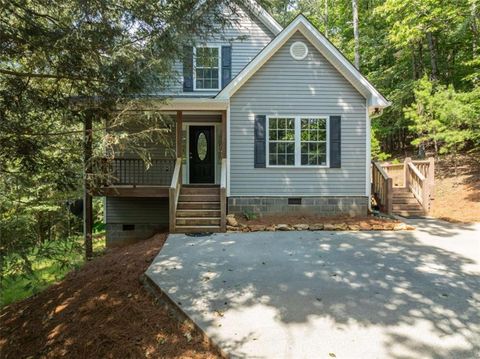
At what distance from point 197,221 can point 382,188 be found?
5.75m

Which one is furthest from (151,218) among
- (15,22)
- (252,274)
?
(15,22)

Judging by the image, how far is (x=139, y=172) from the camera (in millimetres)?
9766

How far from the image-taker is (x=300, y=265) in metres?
5.40

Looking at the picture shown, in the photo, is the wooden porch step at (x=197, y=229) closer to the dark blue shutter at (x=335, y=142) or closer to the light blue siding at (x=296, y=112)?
the light blue siding at (x=296, y=112)

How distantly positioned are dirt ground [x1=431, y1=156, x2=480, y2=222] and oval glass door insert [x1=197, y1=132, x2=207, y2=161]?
7188 millimetres

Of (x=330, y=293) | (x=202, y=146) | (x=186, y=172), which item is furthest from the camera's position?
(x=202, y=146)

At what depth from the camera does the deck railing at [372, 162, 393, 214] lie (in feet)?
31.4

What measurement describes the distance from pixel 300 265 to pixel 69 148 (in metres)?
3.93

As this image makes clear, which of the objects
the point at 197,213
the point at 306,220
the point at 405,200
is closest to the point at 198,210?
the point at 197,213

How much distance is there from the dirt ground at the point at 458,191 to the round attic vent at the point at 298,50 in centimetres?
604

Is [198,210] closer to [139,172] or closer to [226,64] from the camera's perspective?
[139,172]

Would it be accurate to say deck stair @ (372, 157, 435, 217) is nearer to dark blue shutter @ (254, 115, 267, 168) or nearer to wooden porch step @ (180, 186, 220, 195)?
dark blue shutter @ (254, 115, 267, 168)

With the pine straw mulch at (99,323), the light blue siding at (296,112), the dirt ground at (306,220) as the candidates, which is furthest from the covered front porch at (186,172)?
the pine straw mulch at (99,323)

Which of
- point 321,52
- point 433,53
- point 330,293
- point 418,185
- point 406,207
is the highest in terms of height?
point 433,53
